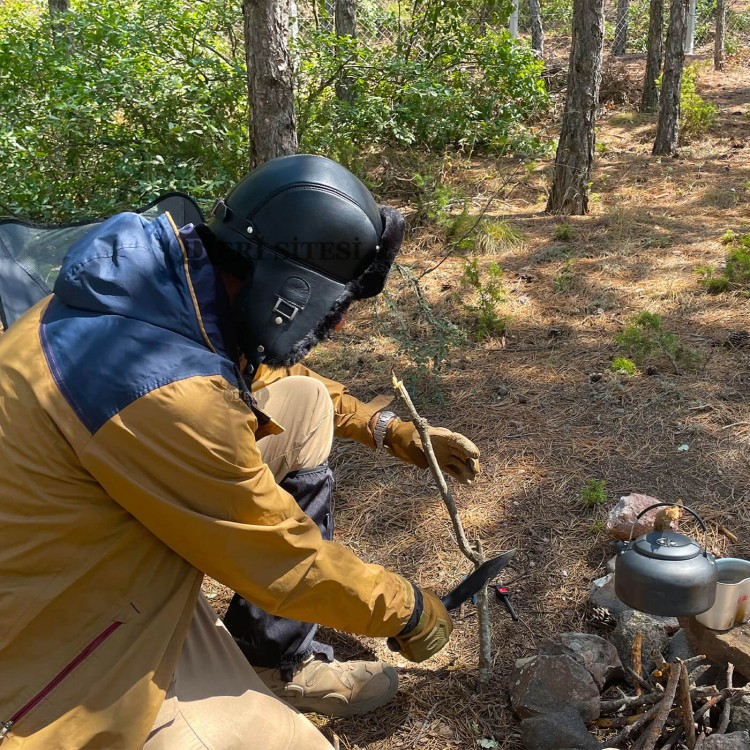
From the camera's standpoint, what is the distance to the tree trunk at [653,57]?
34.4 feet

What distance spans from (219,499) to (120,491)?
20 centimetres

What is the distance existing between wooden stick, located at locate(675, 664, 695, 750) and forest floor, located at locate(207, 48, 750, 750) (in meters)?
0.50

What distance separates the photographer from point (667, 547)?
85.3 inches

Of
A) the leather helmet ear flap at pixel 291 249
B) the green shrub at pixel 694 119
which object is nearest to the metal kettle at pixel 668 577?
the leather helmet ear flap at pixel 291 249

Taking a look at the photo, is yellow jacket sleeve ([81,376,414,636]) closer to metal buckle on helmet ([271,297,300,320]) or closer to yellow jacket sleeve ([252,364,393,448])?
metal buckle on helmet ([271,297,300,320])

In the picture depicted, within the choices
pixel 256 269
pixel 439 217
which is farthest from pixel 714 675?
pixel 439 217

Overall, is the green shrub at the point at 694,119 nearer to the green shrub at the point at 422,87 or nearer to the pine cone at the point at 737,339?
the green shrub at the point at 422,87

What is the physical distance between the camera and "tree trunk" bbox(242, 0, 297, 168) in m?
3.83

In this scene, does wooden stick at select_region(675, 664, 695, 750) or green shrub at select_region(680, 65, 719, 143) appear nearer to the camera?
wooden stick at select_region(675, 664, 695, 750)

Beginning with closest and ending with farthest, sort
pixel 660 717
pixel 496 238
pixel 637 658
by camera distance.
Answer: pixel 660 717
pixel 637 658
pixel 496 238

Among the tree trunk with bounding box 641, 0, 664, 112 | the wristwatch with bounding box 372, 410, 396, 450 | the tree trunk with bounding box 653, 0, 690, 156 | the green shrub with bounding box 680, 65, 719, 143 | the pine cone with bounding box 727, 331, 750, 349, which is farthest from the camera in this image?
the tree trunk with bounding box 641, 0, 664, 112

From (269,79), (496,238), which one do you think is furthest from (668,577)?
(496,238)

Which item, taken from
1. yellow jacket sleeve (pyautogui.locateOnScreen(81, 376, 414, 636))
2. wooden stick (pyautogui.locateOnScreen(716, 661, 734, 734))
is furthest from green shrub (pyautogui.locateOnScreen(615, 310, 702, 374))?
yellow jacket sleeve (pyautogui.locateOnScreen(81, 376, 414, 636))

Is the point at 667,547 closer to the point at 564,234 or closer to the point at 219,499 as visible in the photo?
the point at 219,499
